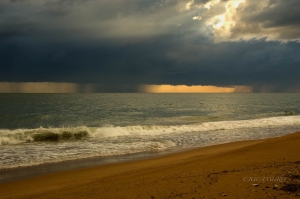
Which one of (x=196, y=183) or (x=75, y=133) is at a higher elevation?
(x=196, y=183)

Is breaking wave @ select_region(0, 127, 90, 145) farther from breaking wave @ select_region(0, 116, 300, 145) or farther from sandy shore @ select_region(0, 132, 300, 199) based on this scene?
sandy shore @ select_region(0, 132, 300, 199)

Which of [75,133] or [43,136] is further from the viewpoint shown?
[75,133]

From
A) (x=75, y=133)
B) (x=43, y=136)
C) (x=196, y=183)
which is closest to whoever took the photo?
(x=196, y=183)

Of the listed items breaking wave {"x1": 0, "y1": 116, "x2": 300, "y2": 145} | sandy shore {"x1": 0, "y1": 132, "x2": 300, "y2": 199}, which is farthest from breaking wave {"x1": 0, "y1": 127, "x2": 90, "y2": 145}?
sandy shore {"x1": 0, "y1": 132, "x2": 300, "y2": 199}

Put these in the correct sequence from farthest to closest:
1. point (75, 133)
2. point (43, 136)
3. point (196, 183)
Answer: point (75, 133) < point (43, 136) < point (196, 183)

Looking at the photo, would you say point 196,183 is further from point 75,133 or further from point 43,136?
point 75,133

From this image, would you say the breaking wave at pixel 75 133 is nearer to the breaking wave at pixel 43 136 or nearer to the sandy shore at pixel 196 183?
the breaking wave at pixel 43 136

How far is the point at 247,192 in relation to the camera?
6418 mm

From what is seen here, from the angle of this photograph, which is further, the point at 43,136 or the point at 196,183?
the point at 43,136

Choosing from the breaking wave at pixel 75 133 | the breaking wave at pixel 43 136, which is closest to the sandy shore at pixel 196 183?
the breaking wave at pixel 43 136

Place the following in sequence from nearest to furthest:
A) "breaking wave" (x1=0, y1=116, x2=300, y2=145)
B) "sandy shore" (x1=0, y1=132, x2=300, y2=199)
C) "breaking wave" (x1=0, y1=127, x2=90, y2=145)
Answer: "sandy shore" (x1=0, y1=132, x2=300, y2=199) → "breaking wave" (x1=0, y1=127, x2=90, y2=145) → "breaking wave" (x1=0, y1=116, x2=300, y2=145)

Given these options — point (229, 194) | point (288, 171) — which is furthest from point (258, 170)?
point (229, 194)

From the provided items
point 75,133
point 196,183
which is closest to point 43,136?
point 75,133

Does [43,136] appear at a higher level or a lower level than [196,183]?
lower
